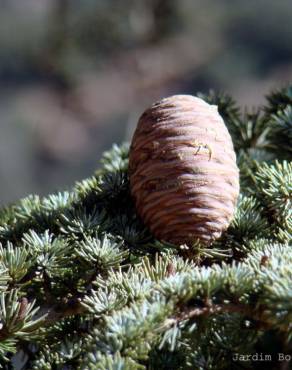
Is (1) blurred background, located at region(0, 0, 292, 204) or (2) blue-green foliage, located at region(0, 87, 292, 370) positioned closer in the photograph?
(2) blue-green foliage, located at region(0, 87, 292, 370)

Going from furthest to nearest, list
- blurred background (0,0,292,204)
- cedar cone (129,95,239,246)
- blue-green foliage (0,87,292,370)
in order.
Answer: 1. blurred background (0,0,292,204)
2. cedar cone (129,95,239,246)
3. blue-green foliage (0,87,292,370)

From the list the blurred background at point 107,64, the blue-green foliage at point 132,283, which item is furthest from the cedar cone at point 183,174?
the blurred background at point 107,64

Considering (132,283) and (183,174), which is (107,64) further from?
(132,283)

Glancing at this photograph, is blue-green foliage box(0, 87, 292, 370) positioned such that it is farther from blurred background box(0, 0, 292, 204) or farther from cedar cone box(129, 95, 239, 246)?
blurred background box(0, 0, 292, 204)

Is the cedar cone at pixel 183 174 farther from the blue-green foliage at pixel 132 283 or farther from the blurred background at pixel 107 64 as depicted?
the blurred background at pixel 107 64

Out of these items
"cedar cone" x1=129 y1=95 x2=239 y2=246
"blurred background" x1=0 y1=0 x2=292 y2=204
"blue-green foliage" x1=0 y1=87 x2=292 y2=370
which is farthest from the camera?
"blurred background" x1=0 y1=0 x2=292 y2=204

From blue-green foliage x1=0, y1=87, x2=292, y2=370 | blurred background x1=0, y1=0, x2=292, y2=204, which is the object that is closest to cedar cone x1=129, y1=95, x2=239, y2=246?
blue-green foliage x1=0, y1=87, x2=292, y2=370

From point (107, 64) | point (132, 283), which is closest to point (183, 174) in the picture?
point (132, 283)
